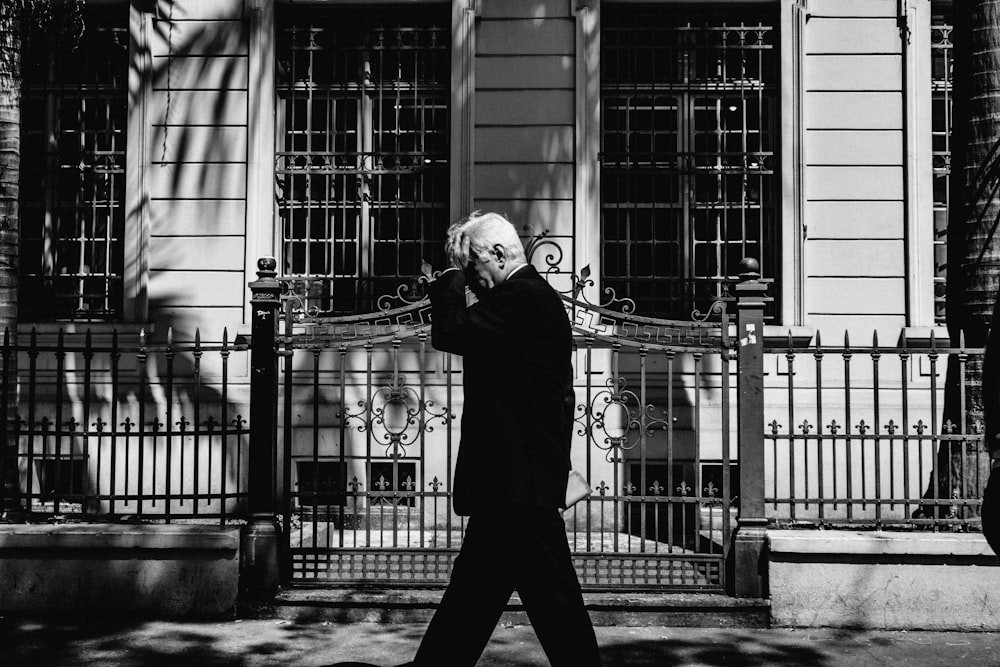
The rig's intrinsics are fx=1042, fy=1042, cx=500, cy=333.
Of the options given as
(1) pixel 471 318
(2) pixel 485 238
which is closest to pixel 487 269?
(2) pixel 485 238

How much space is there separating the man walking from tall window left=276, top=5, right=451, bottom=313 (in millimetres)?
6369

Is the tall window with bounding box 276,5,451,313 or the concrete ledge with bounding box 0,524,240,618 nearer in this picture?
the concrete ledge with bounding box 0,524,240,618

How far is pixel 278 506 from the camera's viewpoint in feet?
22.3

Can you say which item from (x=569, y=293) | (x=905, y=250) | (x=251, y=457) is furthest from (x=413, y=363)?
(x=905, y=250)

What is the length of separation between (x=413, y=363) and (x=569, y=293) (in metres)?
1.58

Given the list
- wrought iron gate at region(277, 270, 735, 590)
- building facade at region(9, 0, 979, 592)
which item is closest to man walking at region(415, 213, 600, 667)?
wrought iron gate at region(277, 270, 735, 590)

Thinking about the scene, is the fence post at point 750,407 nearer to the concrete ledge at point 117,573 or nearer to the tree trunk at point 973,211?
the tree trunk at point 973,211

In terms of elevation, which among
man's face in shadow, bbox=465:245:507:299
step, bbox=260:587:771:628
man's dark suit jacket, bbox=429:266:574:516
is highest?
man's face in shadow, bbox=465:245:507:299

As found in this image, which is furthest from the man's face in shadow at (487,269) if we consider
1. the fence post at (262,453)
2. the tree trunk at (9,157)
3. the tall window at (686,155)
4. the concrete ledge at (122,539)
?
the tall window at (686,155)

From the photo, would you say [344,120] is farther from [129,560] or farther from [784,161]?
[129,560]

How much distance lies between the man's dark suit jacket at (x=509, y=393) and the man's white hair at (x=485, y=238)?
15cm

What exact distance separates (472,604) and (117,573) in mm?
3338

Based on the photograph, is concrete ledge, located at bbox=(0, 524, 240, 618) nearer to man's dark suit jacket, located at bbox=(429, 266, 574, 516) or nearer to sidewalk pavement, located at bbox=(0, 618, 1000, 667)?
sidewalk pavement, located at bbox=(0, 618, 1000, 667)

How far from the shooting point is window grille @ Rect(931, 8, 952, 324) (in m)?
10.0
